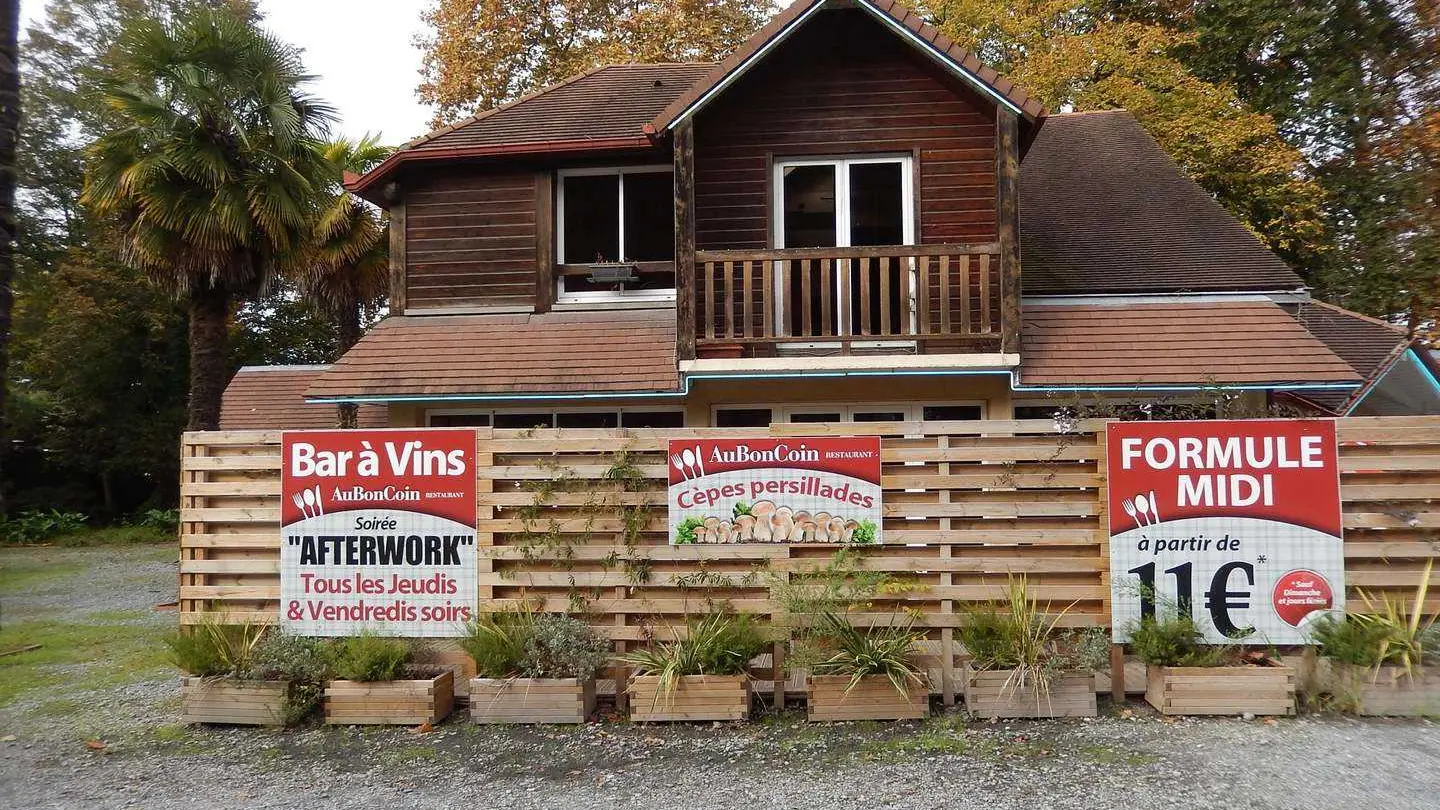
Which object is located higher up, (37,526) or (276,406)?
(276,406)

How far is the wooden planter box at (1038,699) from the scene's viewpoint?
5875 millimetres

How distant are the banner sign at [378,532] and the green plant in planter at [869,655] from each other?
2532mm

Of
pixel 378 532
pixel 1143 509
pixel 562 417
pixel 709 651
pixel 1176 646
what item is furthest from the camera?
pixel 562 417

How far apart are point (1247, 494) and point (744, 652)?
349cm

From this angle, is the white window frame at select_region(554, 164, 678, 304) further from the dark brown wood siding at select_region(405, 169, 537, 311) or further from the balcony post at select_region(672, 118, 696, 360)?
the balcony post at select_region(672, 118, 696, 360)

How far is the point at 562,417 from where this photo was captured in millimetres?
10969

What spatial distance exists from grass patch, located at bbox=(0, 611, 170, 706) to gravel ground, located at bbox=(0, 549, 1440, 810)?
62.3 inches

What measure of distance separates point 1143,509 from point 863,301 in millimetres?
3919

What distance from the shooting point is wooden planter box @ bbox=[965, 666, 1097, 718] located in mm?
5875

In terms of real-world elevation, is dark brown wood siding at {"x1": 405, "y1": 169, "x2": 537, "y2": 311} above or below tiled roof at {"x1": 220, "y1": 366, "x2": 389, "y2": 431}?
above

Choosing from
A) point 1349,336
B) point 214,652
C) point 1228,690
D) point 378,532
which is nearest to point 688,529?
point 378,532

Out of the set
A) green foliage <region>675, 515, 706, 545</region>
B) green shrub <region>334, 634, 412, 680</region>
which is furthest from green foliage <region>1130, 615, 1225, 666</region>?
green shrub <region>334, 634, 412, 680</region>

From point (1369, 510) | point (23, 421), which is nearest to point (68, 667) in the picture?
point (1369, 510)

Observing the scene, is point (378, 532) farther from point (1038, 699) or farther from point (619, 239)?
point (619, 239)
